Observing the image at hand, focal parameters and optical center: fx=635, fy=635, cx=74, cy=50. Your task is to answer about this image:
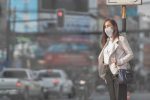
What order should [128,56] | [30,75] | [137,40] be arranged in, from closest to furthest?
[128,56] < [30,75] < [137,40]

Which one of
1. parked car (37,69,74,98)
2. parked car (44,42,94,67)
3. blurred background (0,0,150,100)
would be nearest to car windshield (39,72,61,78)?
parked car (37,69,74,98)

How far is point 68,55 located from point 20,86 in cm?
4460

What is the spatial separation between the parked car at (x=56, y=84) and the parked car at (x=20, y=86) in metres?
4.16

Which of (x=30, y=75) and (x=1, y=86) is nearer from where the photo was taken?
(x=1, y=86)

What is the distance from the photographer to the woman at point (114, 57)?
371 inches

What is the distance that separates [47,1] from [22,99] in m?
34.0

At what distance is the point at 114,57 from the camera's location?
9477mm

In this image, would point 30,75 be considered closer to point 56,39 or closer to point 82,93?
point 82,93

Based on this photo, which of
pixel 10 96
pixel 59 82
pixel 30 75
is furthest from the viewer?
pixel 59 82

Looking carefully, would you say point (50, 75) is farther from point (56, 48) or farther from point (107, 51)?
point (56, 48)

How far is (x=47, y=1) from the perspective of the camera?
2185 inches

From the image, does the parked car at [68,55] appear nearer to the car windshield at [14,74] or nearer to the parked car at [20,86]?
the parked car at [20,86]

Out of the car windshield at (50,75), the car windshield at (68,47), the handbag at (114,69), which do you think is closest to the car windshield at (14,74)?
the car windshield at (50,75)

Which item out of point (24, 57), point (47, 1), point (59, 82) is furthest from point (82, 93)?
point (24, 57)
